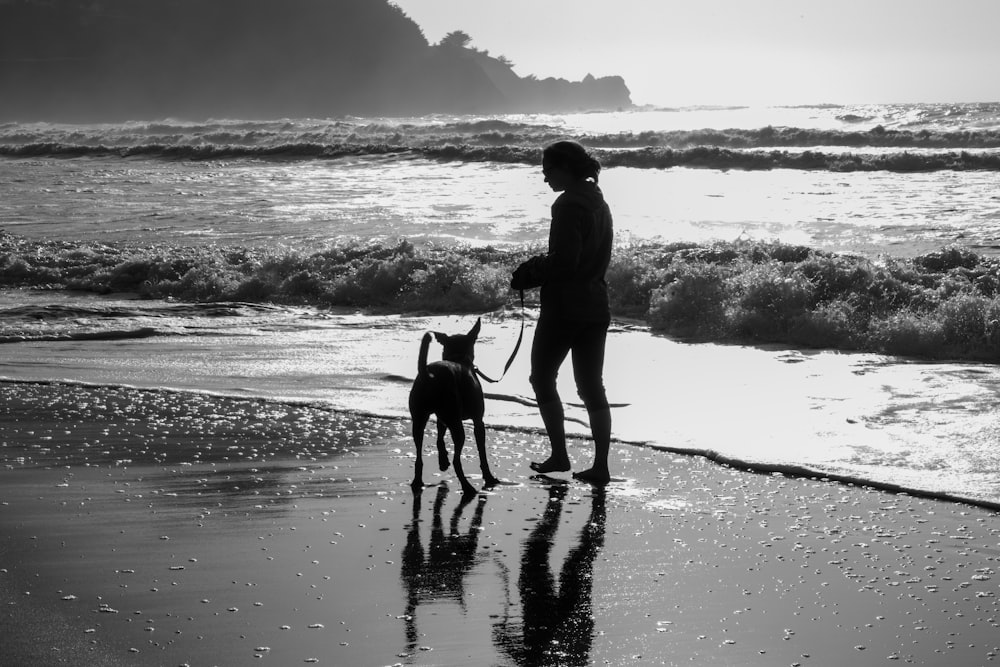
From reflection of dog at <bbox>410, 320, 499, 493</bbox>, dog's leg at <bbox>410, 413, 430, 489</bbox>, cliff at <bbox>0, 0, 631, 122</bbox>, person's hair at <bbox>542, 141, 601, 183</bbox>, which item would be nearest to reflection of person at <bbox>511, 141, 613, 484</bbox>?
person's hair at <bbox>542, 141, 601, 183</bbox>

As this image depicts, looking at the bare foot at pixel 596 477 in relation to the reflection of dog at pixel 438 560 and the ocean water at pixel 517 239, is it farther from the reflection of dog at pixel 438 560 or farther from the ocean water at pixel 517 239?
the reflection of dog at pixel 438 560

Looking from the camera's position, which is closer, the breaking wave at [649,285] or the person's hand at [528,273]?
the person's hand at [528,273]

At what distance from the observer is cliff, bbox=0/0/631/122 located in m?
102

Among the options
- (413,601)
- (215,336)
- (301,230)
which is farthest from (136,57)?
(413,601)

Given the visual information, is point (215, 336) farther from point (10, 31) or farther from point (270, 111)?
point (10, 31)

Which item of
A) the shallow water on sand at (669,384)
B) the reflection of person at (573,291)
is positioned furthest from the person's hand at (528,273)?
the shallow water on sand at (669,384)

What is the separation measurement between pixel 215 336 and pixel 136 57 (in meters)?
106

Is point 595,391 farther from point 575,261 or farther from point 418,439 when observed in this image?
point 418,439

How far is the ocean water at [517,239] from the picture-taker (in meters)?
6.41

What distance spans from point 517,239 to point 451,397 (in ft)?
37.9

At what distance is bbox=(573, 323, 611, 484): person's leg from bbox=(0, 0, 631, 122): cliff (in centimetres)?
10204

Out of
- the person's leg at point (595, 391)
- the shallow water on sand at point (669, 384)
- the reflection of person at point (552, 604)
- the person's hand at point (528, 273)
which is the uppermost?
the person's hand at point (528, 273)

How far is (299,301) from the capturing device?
41.0ft

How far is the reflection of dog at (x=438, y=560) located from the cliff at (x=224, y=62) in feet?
336
